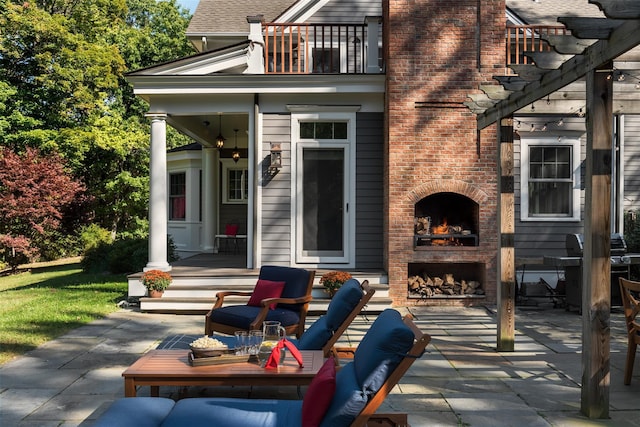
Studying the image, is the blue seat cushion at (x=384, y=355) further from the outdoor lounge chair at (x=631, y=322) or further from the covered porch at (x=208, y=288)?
the covered porch at (x=208, y=288)

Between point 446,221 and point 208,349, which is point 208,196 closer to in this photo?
point 446,221

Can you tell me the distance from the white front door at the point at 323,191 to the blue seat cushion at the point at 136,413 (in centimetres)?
661

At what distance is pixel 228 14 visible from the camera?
14586mm

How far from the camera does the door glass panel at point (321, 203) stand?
9.76 m

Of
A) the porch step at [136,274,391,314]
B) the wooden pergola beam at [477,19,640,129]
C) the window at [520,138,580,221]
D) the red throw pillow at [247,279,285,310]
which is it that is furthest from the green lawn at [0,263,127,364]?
the window at [520,138,580,221]

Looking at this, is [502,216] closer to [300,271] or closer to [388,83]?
[300,271]

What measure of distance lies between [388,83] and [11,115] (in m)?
15.8

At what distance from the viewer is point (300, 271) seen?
21.0ft

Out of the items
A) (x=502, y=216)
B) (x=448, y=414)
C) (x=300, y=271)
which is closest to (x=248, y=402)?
(x=448, y=414)

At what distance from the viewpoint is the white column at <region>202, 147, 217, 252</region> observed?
13.6 m

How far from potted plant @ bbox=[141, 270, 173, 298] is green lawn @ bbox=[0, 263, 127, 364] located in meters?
0.71

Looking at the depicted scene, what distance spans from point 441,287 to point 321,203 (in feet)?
8.64

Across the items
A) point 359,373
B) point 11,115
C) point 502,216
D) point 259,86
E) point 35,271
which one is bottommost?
point 35,271

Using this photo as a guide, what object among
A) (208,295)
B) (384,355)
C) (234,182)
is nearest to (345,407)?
(384,355)
